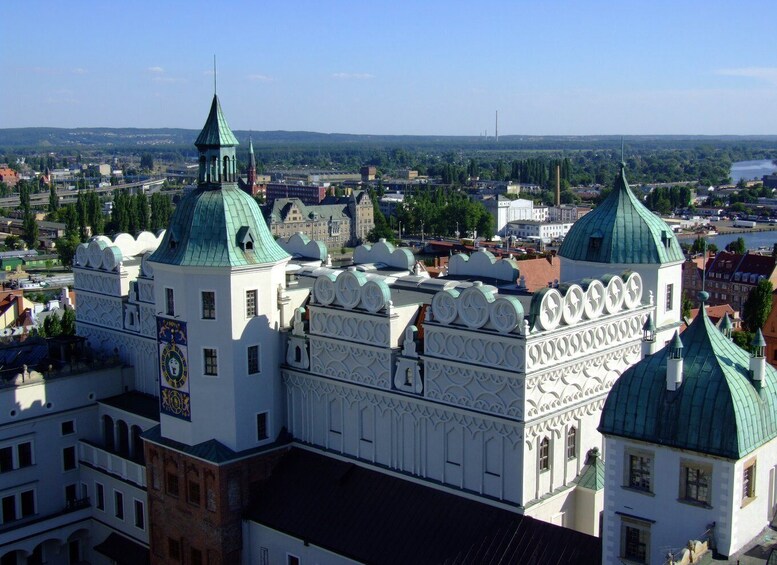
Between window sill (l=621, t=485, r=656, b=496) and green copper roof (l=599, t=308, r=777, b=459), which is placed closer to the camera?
green copper roof (l=599, t=308, r=777, b=459)

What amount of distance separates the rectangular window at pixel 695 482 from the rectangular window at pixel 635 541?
1511mm

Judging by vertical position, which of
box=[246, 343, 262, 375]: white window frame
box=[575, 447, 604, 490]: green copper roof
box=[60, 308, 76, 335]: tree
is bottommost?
box=[60, 308, 76, 335]: tree

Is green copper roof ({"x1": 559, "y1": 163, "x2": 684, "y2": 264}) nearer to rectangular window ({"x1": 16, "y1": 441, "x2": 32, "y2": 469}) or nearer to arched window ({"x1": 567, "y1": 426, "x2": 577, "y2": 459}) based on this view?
arched window ({"x1": 567, "y1": 426, "x2": 577, "y2": 459})

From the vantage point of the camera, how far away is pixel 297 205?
182 m

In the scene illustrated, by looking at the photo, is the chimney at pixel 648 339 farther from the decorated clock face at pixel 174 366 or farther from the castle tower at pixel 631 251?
the decorated clock face at pixel 174 366

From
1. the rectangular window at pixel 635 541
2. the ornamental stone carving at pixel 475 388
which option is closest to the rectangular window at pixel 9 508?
the ornamental stone carving at pixel 475 388

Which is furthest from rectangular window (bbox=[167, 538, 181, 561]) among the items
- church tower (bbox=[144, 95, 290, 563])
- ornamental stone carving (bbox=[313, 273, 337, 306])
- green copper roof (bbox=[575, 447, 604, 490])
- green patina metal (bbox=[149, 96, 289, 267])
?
green copper roof (bbox=[575, 447, 604, 490])

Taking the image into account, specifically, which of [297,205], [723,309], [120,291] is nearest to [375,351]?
[120,291]

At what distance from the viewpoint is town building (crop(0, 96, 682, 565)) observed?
30.7m

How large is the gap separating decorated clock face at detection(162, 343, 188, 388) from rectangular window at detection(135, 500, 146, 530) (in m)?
7.72

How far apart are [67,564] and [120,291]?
522 inches

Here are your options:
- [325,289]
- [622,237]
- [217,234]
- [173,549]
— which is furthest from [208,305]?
[622,237]

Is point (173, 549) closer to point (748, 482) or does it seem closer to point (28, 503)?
point (28, 503)

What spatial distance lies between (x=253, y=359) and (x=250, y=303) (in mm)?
2203
